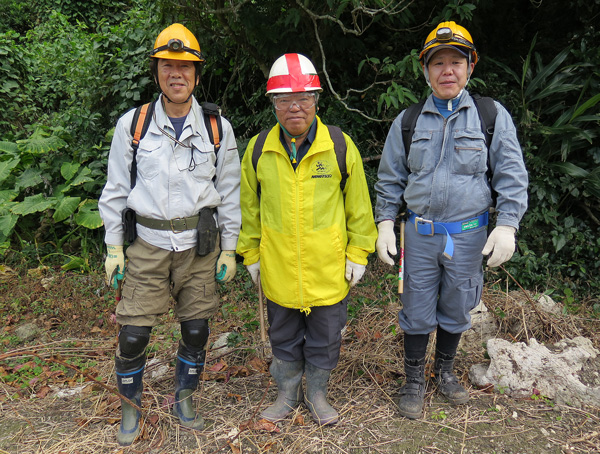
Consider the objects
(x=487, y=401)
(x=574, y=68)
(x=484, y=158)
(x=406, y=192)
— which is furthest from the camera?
(x=574, y=68)

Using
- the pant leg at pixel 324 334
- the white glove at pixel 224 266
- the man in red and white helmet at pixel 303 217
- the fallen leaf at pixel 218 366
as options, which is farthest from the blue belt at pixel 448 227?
the fallen leaf at pixel 218 366

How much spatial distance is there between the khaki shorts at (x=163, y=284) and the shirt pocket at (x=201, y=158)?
0.43 metres

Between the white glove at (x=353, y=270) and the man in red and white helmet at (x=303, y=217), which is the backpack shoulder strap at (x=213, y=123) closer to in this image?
the man in red and white helmet at (x=303, y=217)

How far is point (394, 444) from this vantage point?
2600 mm

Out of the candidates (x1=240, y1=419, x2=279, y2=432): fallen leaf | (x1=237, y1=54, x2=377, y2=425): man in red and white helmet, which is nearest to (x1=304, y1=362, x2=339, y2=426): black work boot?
(x1=237, y1=54, x2=377, y2=425): man in red and white helmet

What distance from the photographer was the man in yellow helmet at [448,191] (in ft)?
8.07

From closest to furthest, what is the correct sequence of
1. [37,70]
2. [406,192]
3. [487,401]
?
[406,192] → [487,401] → [37,70]

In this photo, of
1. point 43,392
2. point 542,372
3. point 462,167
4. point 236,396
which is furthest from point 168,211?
point 542,372

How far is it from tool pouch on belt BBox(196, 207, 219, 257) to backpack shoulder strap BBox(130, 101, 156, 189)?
42 cm

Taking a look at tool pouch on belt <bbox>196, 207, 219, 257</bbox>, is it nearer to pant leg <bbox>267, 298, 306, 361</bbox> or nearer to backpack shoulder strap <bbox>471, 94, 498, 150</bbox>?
pant leg <bbox>267, 298, 306, 361</bbox>

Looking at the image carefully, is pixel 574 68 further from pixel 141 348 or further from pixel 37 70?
pixel 37 70

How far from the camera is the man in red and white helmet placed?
96.0 inches

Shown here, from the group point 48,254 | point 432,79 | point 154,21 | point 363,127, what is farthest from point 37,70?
point 432,79

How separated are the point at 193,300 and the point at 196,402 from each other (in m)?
0.84
